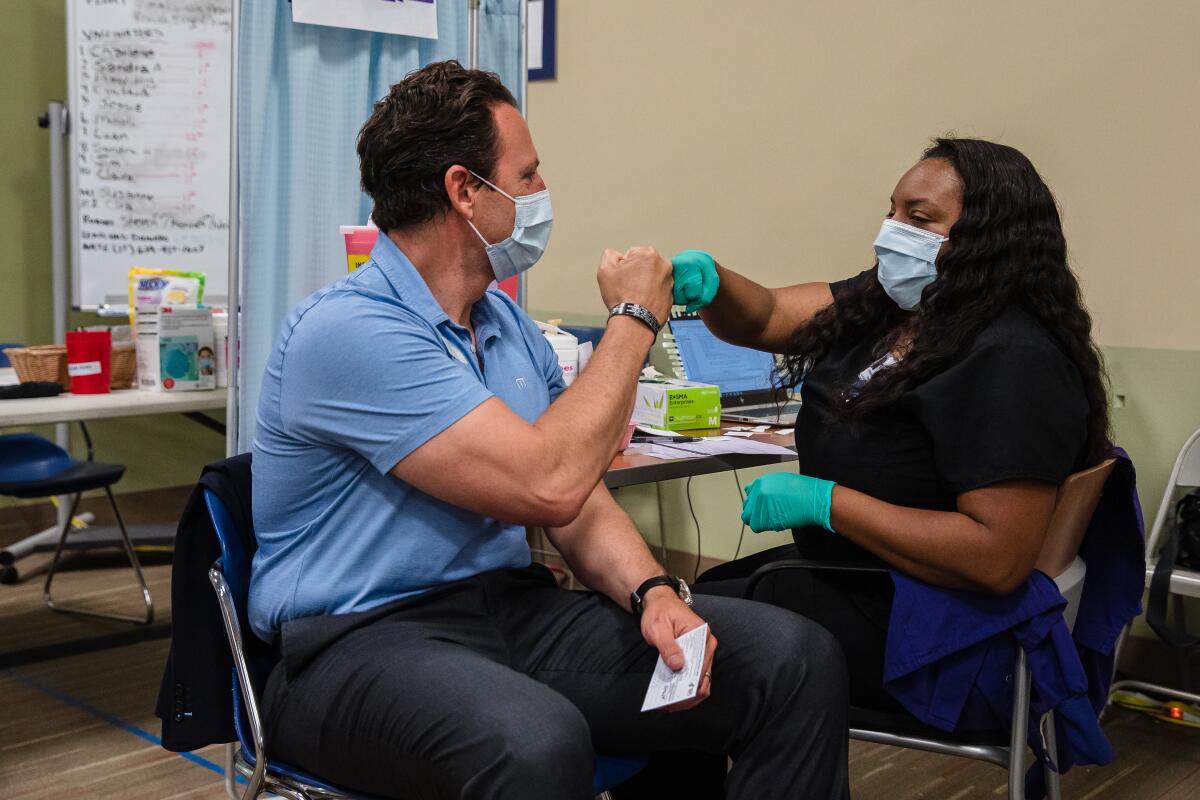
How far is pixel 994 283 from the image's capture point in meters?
1.79

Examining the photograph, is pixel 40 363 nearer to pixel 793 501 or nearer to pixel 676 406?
pixel 676 406

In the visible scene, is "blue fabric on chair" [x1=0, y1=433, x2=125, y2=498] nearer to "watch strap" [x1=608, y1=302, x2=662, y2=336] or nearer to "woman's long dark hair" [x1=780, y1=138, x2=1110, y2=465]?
"watch strap" [x1=608, y1=302, x2=662, y2=336]

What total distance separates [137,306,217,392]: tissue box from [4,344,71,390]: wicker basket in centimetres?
19

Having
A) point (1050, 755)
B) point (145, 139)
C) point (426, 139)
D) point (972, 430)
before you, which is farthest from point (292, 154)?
point (145, 139)

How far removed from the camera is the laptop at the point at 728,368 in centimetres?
296

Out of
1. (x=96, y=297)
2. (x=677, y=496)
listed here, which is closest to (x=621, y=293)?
(x=677, y=496)

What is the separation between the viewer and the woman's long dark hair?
1750 mm

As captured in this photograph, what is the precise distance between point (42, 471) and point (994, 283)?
2.81 meters

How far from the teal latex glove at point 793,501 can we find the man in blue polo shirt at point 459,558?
0.25 metres

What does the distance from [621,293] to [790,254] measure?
6.70 ft

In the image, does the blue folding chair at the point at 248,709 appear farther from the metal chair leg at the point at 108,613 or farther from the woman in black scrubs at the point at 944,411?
the metal chair leg at the point at 108,613

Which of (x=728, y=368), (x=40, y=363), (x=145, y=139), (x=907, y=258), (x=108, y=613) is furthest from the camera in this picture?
(x=145, y=139)

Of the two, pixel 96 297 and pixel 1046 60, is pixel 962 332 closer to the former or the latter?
pixel 1046 60

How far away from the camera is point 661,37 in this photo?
12.7 feet
